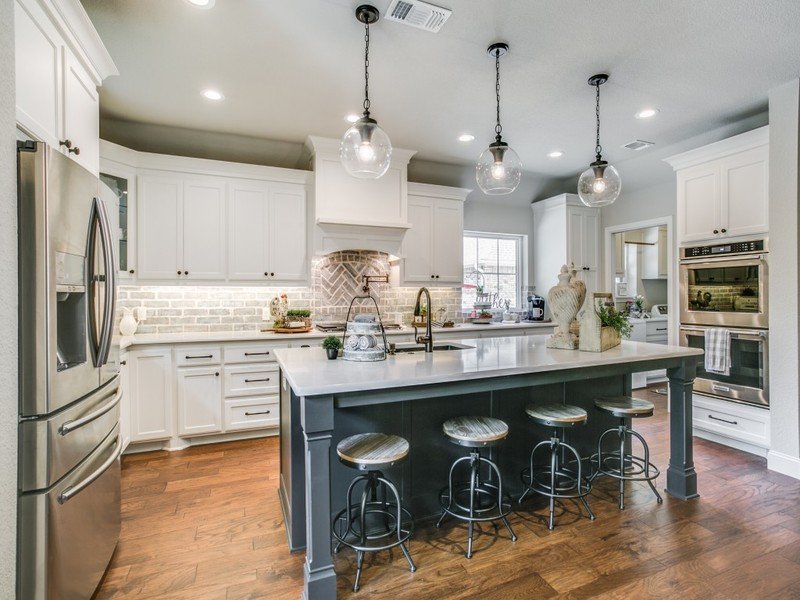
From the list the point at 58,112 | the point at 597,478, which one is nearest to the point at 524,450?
the point at 597,478

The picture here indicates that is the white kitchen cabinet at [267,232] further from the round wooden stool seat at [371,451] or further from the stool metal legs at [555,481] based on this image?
the stool metal legs at [555,481]

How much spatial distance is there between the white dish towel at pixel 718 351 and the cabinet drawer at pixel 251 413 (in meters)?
3.94

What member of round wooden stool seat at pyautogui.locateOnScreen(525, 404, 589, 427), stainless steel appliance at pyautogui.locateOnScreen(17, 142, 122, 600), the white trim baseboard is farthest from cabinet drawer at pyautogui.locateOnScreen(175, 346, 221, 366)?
the white trim baseboard

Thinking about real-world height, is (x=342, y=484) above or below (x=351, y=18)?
below

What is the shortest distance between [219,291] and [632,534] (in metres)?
3.91

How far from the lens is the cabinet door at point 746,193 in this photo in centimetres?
336

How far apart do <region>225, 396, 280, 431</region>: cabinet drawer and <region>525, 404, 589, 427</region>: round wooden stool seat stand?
2421 millimetres

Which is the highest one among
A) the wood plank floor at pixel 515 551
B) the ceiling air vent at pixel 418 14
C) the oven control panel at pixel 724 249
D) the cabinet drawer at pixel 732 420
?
the ceiling air vent at pixel 418 14

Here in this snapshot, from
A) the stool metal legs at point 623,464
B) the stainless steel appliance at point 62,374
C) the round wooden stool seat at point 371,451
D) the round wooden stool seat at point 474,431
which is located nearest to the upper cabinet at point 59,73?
the stainless steel appliance at point 62,374

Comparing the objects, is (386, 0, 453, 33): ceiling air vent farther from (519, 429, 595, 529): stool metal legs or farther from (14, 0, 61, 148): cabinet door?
(519, 429, 595, 529): stool metal legs

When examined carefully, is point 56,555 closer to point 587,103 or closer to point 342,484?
point 342,484

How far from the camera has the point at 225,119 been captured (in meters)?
3.75

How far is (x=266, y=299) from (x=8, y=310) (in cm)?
305

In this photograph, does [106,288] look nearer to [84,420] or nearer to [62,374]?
[62,374]
